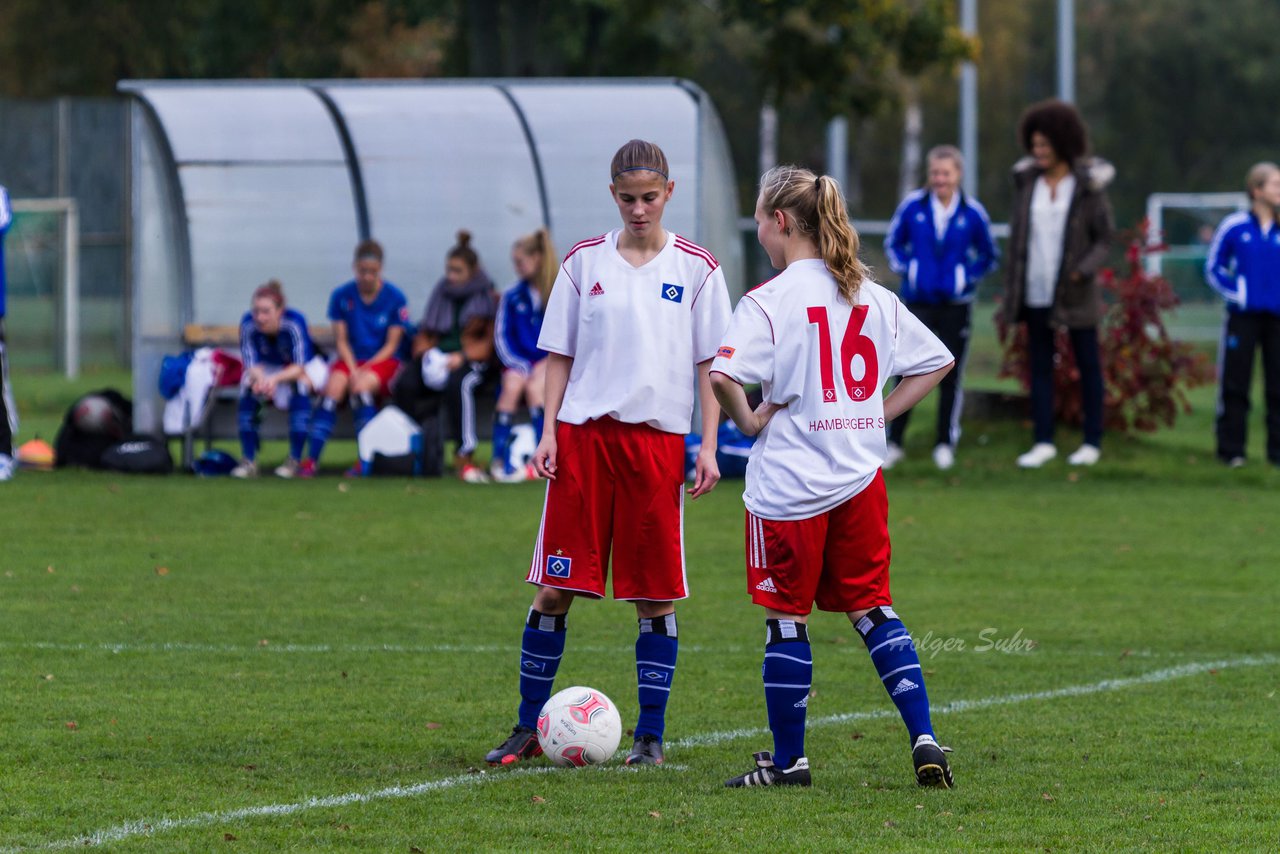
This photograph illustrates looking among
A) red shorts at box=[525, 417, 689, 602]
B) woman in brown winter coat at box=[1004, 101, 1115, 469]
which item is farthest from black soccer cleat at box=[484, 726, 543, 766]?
woman in brown winter coat at box=[1004, 101, 1115, 469]

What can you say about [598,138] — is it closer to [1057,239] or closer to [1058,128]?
[1058,128]

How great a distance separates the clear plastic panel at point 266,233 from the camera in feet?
49.4

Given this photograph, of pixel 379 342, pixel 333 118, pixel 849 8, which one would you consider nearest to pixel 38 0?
pixel 849 8

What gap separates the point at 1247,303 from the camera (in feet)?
44.5

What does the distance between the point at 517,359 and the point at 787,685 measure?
27.6 ft

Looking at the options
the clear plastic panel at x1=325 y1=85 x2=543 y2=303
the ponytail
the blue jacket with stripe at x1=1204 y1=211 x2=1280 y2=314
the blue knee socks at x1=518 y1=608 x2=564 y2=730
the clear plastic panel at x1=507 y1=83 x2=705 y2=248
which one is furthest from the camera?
the clear plastic panel at x1=325 y1=85 x2=543 y2=303

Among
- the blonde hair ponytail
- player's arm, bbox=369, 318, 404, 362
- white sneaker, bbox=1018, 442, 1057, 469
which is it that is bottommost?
white sneaker, bbox=1018, 442, 1057, 469

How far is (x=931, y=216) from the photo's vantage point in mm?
13266

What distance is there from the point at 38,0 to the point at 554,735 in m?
31.3

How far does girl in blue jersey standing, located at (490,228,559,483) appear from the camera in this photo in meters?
13.1

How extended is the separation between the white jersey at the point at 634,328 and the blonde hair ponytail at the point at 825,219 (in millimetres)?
436

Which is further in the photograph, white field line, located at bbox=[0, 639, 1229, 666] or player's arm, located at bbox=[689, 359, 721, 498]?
white field line, located at bbox=[0, 639, 1229, 666]

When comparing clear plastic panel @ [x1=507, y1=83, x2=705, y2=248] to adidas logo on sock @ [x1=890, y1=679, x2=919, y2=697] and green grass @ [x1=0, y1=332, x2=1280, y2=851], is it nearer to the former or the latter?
green grass @ [x1=0, y1=332, x2=1280, y2=851]

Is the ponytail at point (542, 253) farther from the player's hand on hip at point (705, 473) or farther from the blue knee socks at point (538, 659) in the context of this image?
the player's hand on hip at point (705, 473)
